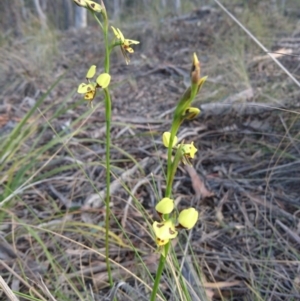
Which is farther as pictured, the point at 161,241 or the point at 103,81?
the point at 103,81

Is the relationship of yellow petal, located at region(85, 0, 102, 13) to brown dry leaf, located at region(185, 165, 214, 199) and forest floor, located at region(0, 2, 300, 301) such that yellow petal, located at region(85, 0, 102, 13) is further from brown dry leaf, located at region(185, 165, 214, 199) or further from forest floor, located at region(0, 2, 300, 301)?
brown dry leaf, located at region(185, 165, 214, 199)

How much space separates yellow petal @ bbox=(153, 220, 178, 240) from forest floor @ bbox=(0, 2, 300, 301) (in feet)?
1.04

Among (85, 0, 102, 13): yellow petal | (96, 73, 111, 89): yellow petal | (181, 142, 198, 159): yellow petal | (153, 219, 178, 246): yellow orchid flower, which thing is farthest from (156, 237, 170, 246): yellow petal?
(85, 0, 102, 13): yellow petal

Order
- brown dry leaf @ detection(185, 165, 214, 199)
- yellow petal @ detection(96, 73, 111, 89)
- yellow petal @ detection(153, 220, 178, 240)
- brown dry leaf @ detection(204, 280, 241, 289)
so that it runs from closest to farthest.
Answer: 1. yellow petal @ detection(153, 220, 178, 240)
2. yellow petal @ detection(96, 73, 111, 89)
3. brown dry leaf @ detection(204, 280, 241, 289)
4. brown dry leaf @ detection(185, 165, 214, 199)

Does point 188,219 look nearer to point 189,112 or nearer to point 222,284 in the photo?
point 189,112

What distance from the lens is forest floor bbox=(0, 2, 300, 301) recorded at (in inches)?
45.9

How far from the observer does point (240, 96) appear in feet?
7.13

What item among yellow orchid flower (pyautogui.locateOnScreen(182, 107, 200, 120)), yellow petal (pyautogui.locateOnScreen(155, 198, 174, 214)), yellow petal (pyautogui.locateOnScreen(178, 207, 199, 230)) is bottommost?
yellow petal (pyautogui.locateOnScreen(178, 207, 199, 230))

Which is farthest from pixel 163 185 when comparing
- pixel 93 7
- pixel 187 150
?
pixel 187 150

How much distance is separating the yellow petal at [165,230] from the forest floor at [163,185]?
316mm

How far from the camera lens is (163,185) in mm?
1624

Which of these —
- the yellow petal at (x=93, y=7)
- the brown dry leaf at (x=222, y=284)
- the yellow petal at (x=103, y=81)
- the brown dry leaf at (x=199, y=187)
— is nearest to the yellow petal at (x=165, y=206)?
the yellow petal at (x=103, y=81)

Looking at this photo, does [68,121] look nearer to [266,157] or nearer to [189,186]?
[189,186]

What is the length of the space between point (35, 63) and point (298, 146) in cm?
238
